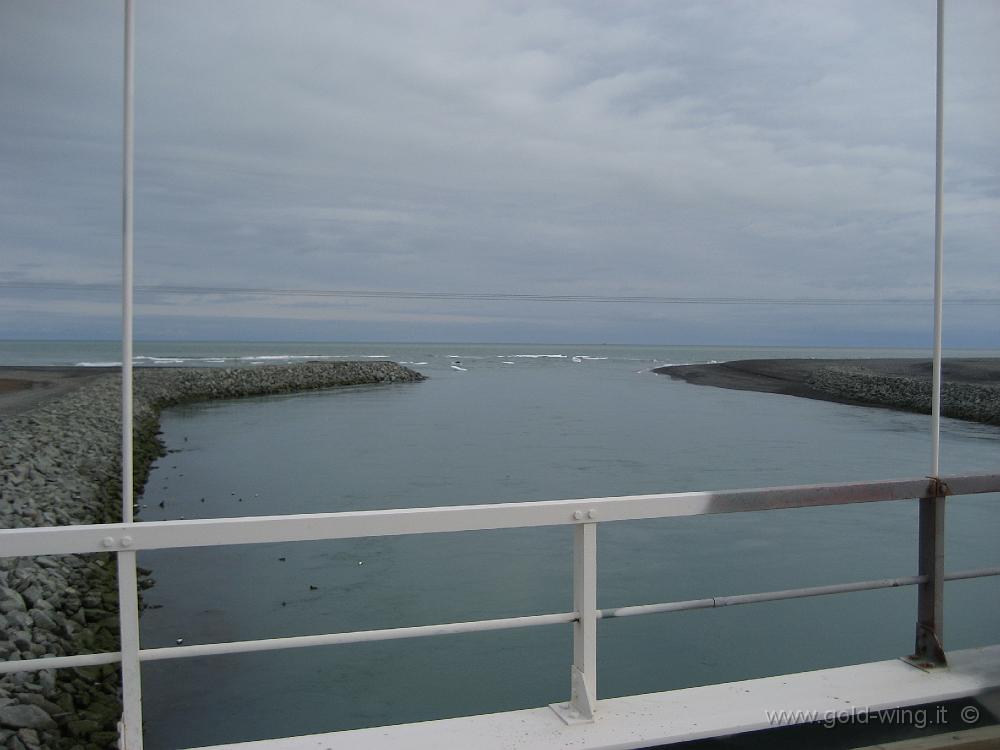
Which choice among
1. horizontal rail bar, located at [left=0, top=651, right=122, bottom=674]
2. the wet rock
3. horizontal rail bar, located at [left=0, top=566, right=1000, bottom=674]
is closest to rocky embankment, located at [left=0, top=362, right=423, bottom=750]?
the wet rock

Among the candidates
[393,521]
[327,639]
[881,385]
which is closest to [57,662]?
[327,639]

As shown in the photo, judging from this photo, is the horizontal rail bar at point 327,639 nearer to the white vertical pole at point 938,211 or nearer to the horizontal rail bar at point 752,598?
the horizontal rail bar at point 752,598

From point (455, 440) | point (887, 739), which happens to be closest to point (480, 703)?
point (887, 739)

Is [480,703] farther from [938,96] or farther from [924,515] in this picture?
[938,96]

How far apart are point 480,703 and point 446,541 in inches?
183

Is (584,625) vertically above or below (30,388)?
above

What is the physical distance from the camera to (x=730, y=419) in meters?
27.0

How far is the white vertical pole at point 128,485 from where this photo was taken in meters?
2.11

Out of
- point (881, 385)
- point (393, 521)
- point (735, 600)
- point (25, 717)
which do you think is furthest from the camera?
point (881, 385)

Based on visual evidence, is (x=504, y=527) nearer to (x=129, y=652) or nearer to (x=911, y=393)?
(x=129, y=652)

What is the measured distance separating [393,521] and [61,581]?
6280mm

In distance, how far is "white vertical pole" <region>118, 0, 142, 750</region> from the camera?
2.11 meters

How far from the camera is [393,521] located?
2246 mm

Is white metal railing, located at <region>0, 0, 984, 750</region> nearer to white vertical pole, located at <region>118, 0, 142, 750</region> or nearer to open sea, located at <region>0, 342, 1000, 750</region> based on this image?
white vertical pole, located at <region>118, 0, 142, 750</region>
